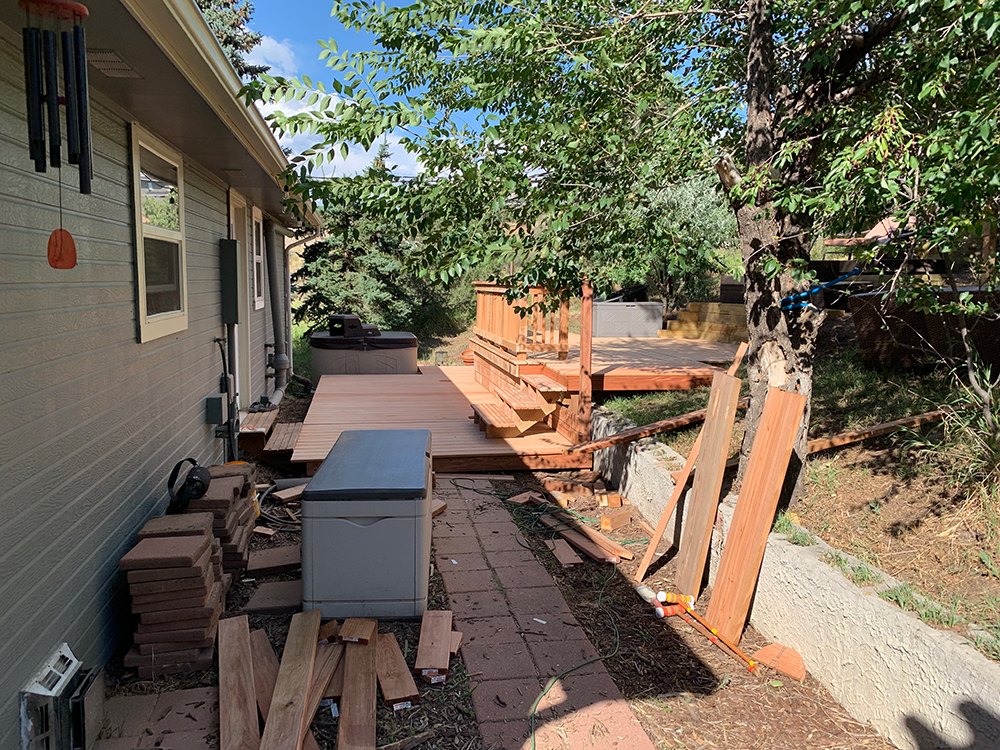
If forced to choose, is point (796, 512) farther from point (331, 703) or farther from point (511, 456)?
point (511, 456)

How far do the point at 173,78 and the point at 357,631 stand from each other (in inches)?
107

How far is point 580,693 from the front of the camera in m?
3.20

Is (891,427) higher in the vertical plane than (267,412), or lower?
higher

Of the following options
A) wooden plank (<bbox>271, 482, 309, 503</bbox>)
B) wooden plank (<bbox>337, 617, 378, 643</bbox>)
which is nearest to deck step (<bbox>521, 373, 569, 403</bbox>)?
wooden plank (<bbox>271, 482, 309, 503</bbox>)

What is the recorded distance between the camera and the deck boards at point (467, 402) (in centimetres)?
696

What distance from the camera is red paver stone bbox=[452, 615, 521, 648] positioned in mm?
3643

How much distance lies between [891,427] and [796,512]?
0.92m

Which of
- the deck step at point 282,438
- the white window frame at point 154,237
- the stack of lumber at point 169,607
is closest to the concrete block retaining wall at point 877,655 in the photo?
the stack of lumber at point 169,607

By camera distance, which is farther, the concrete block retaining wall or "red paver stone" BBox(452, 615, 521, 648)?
"red paver stone" BBox(452, 615, 521, 648)

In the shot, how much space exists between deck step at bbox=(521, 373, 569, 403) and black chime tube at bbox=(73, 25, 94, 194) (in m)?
5.40

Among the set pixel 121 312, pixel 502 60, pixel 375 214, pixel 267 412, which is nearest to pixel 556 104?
pixel 502 60

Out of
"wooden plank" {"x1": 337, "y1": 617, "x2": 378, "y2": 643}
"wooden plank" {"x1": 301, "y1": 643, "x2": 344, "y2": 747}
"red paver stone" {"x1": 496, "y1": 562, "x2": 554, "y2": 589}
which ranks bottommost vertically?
"red paver stone" {"x1": 496, "y1": 562, "x2": 554, "y2": 589}

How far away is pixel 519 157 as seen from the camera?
13.2 feet

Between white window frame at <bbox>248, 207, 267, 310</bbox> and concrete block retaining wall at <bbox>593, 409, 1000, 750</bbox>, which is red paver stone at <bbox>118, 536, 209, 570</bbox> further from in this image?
white window frame at <bbox>248, 207, 267, 310</bbox>
